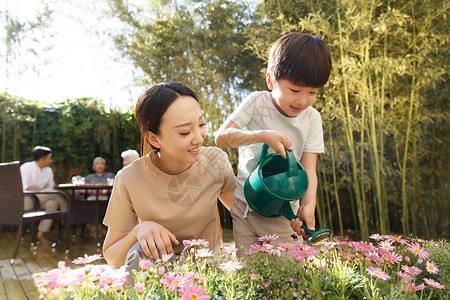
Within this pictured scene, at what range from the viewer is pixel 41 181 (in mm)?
4938

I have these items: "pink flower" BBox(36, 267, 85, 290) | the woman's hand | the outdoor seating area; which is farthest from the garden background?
"pink flower" BBox(36, 267, 85, 290)

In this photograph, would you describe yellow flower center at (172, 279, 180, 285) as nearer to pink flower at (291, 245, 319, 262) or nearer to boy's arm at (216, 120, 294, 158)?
pink flower at (291, 245, 319, 262)

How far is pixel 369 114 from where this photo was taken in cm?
350

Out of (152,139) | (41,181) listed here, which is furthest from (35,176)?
(152,139)

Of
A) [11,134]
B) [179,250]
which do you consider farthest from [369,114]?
[11,134]

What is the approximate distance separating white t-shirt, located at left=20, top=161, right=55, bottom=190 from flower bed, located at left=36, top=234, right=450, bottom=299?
466 cm

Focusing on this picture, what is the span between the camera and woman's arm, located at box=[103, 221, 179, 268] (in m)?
0.88

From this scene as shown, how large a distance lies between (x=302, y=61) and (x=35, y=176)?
16.0 ft

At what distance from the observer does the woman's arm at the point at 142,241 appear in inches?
34.7

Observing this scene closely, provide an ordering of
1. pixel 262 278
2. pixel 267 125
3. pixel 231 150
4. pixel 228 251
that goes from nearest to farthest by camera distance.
Answer: pixel 262 278
pixel 228 251
pixel 267 125
pixel 231 150

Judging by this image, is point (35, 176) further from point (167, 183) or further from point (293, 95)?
point (293, 95)

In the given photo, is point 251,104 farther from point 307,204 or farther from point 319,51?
point 307,204

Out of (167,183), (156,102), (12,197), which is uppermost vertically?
(156,102)

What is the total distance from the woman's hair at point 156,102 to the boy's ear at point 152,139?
13 millimetres
